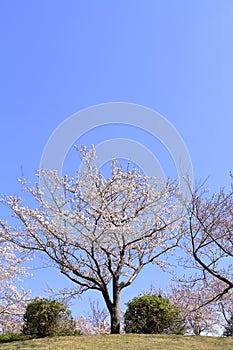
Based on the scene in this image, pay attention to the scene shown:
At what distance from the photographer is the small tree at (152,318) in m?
13.5

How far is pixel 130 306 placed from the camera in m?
13.9

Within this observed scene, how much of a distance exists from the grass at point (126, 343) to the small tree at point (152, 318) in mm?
971

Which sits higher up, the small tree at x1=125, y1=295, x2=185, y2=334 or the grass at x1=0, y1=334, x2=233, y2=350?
the small tree at x1=125, y1=295, x2=185, y2=334

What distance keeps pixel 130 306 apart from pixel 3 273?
26.2ft

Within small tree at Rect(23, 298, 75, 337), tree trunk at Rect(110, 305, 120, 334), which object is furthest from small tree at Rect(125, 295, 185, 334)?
small tree at Rect(23, 298, 75, 337)

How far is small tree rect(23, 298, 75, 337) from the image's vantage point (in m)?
13.6

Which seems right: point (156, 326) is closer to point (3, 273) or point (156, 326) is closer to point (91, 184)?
point (91, 184)

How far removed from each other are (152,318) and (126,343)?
2285 mm

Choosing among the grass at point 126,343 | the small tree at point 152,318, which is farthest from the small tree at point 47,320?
the small tree at point 152,318

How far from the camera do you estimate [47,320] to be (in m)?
13.6

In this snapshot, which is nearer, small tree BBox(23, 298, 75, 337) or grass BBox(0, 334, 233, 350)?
grass BBox(0, 334, 233, 350)

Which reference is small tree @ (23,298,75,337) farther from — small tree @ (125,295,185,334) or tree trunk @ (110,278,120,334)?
small tree @ (125,295,185,334)

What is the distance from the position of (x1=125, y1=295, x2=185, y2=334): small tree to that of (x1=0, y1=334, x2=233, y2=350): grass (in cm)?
97

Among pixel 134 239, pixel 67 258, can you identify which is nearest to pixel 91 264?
pixel 67 258
